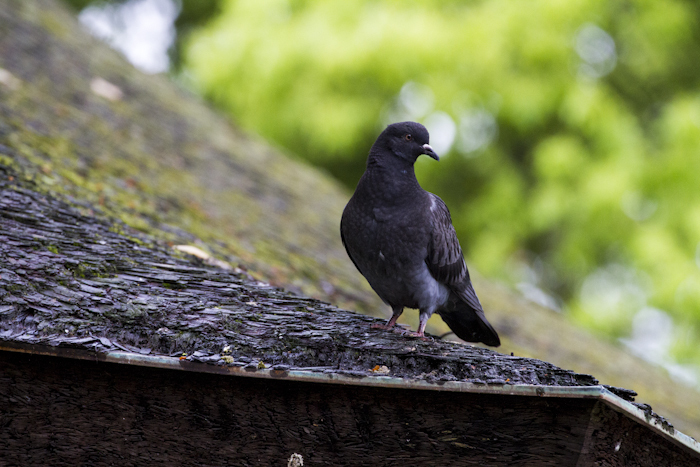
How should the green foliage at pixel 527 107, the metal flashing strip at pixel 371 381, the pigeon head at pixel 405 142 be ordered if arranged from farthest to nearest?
1. the green foliage at pixel 527 107
2. the pigeon head at pixel 405 142
3. the metal flashing strip at pixel 371 381

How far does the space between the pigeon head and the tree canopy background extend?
5.45 m

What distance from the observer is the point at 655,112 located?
10.1m

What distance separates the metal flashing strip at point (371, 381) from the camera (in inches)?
63.2

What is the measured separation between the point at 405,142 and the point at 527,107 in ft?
21.3

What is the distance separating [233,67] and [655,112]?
5.87 m

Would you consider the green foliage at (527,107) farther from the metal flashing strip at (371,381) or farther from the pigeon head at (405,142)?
the metal flashing strip at (371,381)

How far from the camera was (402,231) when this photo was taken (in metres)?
2.36

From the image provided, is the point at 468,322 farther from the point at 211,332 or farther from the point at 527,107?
the point at 527,107

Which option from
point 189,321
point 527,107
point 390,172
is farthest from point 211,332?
point 527,107

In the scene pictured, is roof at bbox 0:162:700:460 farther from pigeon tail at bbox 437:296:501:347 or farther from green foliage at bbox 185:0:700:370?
green foliage at bbox 185:0:700:370

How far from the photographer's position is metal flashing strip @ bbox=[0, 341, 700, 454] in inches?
63.2

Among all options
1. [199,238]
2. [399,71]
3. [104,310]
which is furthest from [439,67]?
[104,310]

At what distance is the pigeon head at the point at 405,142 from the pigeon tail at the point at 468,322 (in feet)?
1.83

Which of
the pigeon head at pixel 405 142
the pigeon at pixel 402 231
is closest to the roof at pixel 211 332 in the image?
the pigeon at pixel 402 231
